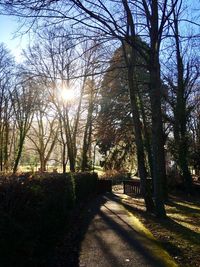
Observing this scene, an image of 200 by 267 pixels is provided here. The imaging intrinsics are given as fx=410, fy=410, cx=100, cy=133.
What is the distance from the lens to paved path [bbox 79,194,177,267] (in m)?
7.44

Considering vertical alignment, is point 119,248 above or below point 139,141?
below

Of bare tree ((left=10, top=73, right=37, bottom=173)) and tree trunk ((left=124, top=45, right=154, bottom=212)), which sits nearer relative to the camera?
tree trunk ((left=124, top=45, right=154, bottom=212))

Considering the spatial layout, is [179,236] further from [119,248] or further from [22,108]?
[22,108]

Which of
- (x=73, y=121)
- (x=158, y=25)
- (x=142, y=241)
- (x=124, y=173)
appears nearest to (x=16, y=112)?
(x=73, y=121)

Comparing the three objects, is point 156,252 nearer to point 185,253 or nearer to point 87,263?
point 185,253

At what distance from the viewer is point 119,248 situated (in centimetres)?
876

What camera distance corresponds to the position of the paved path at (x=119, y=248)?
7441 millimetres

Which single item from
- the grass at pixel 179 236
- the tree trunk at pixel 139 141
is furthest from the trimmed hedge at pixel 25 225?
the tree trunk at pixel 139 141

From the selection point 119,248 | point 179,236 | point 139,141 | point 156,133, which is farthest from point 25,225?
point 139,141

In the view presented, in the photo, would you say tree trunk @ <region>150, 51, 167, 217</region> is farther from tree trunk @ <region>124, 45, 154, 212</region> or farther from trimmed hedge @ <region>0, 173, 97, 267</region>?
trimmed hedge @ <region>0, 173, 97, 267</region>

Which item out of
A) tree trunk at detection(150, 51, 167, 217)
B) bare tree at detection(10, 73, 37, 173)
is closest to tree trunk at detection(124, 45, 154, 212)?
tree trunk at detection(150, 51, 167, 217)

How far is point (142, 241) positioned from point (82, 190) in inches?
447

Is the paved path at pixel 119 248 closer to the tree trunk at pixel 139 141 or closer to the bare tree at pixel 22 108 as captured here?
the tree trunk at pixel 139 141

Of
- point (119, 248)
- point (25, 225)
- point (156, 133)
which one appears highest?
point (156, 133)
